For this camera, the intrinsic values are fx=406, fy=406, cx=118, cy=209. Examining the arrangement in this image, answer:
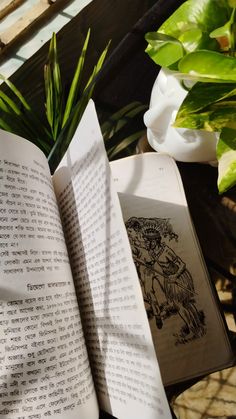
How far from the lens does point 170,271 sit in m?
0.46

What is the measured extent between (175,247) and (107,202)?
0.55ft

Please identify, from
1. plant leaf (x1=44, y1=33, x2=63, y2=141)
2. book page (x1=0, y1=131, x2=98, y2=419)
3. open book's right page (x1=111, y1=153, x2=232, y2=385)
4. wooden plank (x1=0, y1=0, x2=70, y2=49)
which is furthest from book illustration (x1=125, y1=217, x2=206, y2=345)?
wooden plank (x1=0, y1=0, x2=70, y2=49)

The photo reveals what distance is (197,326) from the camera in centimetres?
45

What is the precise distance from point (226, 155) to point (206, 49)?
10 cm

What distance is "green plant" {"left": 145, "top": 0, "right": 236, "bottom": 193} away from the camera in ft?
1.18

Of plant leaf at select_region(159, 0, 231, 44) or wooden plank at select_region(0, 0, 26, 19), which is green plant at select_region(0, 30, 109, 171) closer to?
→ wooden plank at select_region(0, 0, 26, 19)

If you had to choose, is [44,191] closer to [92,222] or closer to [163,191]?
[92,222]

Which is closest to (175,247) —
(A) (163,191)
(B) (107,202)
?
(A) (163,191)

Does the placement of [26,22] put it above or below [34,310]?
above

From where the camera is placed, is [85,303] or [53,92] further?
[53,92]

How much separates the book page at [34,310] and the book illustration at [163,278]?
11cm

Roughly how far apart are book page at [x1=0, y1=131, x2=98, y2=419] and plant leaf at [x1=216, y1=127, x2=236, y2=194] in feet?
0.53

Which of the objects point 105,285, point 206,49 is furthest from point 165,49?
point 105,285

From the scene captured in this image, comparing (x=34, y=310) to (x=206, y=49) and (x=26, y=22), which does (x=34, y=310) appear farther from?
(x=26, y=22)
